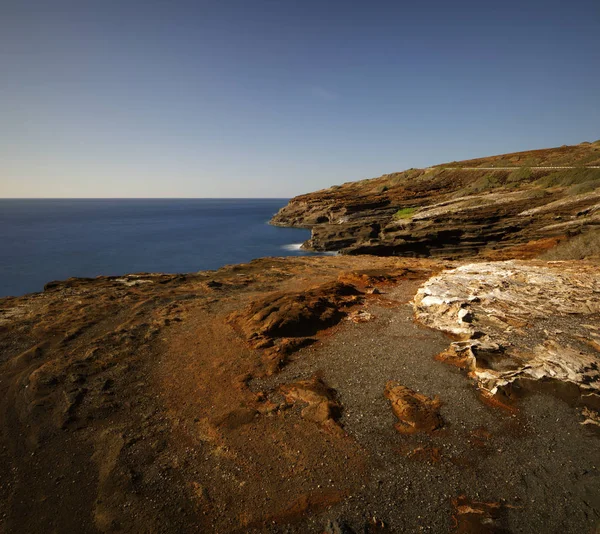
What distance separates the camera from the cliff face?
123 feet

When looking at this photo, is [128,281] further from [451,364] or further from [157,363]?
[451,364]

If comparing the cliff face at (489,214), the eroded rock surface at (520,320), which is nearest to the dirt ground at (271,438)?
the eroded rock surface at (520,320)

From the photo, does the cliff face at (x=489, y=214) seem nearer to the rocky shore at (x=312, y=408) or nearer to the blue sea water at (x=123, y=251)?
the blue sea water at (x=123, y=251)

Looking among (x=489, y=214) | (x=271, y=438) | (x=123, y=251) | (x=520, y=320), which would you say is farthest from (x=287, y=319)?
(x=123, y=251)

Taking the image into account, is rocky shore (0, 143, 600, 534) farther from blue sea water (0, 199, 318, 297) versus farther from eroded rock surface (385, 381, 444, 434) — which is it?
blue sea water (0, 199, 318, 297)

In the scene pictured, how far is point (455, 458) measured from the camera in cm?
912

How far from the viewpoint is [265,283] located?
92.1 feet

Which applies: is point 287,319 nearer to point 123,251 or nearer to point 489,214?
point 489,214

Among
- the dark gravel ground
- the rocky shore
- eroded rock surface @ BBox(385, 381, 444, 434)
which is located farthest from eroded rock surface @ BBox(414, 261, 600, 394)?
eroded rock surface @ BBox(385, 381, 444, 434)

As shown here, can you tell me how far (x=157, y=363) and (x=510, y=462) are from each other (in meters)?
14.0

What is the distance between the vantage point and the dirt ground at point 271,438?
25.6ft

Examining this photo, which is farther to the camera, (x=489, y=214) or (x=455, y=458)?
(x=489, y=214)

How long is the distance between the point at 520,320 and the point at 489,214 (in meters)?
34.2

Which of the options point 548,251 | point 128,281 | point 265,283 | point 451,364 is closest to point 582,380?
point 451,364
